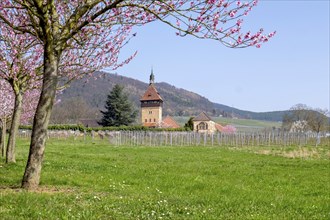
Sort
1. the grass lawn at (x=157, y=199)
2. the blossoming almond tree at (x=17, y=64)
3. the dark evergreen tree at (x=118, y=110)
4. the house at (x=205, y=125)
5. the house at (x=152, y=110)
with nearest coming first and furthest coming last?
the grass lawn at (x=157, y=199), the blossoming almond tree at (x=17, y=64), the dark evergreen tree at (x=118, y=110), the house at (x=152, y=110), the house at (x=205, y=125)

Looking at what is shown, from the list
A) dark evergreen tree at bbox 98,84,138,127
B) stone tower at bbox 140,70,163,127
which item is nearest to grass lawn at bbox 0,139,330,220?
dark evergreen tree at bbox 98,84,138,127

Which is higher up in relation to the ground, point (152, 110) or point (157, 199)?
point (152, 110)

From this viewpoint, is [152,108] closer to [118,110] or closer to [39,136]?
[118,110]

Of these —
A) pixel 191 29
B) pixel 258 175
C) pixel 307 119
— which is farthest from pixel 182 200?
pixel 307 119

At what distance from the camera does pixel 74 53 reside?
51.1ft

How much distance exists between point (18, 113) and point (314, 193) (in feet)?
36.6

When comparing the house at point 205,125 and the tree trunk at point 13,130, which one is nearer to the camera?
the tree trunk at point 13,130

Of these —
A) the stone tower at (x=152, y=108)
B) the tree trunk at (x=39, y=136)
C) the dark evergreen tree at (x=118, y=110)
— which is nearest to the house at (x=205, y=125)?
the stone tower at (x=152, y=108)

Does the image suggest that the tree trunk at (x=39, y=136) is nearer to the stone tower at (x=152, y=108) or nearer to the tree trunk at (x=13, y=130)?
the tree trunk at (x=13, y=130)

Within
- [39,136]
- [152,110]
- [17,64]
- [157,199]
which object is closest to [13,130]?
[17,64]

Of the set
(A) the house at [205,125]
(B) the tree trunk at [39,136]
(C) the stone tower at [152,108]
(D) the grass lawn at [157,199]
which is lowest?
(D) the grass lawn at [157,199]

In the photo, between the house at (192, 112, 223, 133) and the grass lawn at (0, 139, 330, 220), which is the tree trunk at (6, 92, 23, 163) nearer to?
the grass lawn at (0, 139, 330, 220)

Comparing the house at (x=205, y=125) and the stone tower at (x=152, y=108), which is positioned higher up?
the stone tower at (x=152, y=108)

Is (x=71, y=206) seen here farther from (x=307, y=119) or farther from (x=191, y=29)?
(x=307, y=119)
